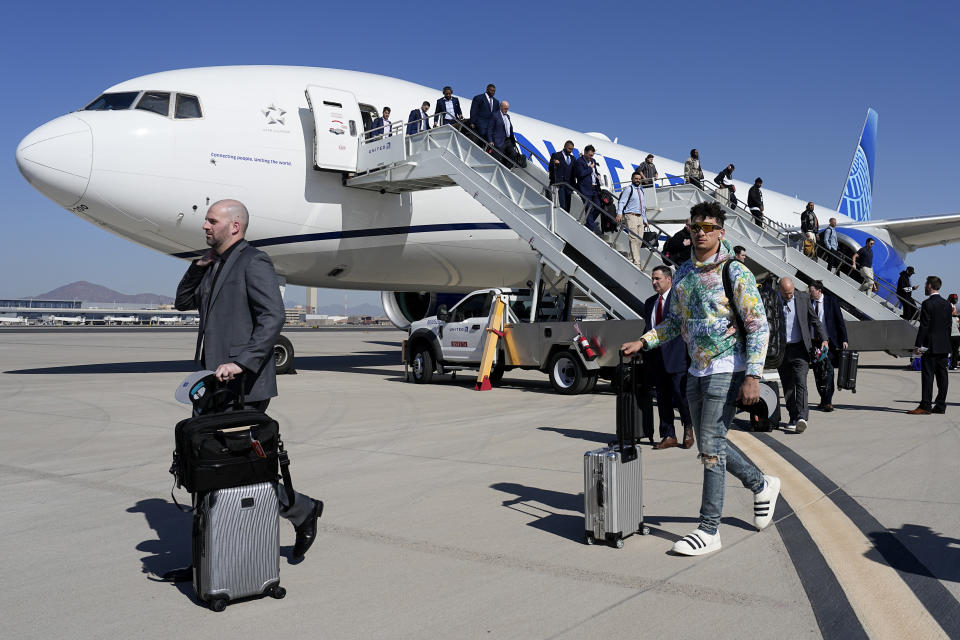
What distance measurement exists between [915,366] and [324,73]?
49.3 ft

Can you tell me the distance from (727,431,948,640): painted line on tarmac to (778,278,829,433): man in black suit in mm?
2803

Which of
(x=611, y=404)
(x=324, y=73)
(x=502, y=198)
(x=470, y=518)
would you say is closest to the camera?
(x=470, y=518)

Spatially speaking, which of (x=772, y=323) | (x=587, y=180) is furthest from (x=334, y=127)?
(x=772, y=323)

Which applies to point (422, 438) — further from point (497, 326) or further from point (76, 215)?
point (76, 215)

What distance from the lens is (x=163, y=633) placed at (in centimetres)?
309

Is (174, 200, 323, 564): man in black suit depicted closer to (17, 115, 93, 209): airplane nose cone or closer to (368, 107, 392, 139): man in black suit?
(17, 115, 93, 209): airplane nose cone

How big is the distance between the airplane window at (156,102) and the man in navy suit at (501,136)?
540 cm

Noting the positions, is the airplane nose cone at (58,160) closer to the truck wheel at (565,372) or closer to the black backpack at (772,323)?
the truck wheel at (565,372)

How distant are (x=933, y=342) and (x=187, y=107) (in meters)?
11.3

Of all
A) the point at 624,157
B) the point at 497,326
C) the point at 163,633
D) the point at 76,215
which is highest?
the point at 624,157

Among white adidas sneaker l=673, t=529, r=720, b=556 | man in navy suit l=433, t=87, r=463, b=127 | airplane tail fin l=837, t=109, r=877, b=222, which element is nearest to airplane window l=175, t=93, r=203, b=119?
man in navy suit l=433, t=87, r=463, b=127

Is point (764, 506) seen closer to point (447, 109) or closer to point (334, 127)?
point (334, 127)

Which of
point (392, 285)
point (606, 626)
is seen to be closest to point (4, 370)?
point (392, 285)

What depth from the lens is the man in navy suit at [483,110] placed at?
14.2 meters
